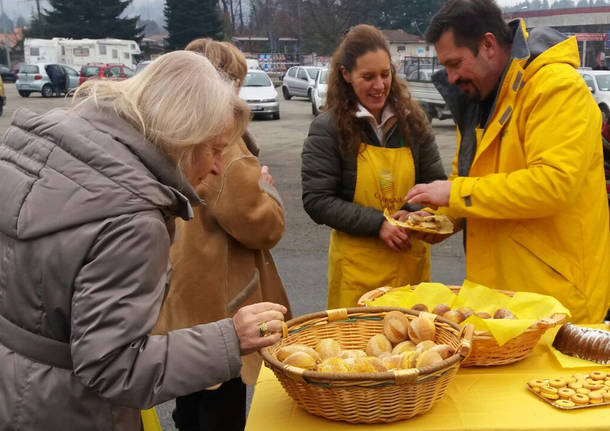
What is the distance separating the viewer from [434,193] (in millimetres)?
2596

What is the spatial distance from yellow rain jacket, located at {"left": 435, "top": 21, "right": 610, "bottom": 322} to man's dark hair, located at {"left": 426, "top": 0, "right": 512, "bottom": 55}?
7cm

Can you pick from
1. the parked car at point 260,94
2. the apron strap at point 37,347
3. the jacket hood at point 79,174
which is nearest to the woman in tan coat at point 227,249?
the jacket hood at point 79,174

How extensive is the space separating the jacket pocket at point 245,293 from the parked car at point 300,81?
26.7 meters

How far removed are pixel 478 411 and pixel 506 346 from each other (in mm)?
280

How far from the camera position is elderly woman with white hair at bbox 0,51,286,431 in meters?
1.51

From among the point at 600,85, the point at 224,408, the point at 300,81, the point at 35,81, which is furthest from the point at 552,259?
the point at 35,81

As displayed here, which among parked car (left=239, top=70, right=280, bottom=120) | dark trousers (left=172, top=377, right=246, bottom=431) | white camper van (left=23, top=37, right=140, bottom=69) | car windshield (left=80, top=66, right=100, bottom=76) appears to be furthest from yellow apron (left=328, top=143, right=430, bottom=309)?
white camper van (left=23, top=37, right=140, bottom=69)

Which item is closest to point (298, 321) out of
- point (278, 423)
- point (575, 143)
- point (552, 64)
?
point (278, 423)

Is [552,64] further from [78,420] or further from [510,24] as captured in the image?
[78,420]

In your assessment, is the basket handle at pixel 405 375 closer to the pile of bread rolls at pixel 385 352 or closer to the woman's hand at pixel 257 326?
the pile of bread rolls at pixel 385 352

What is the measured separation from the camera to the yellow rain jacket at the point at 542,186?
2367 millimetres

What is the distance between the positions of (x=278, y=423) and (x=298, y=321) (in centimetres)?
34

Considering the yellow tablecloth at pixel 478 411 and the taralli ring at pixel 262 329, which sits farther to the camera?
the yellow tablecloth at pixel 478 411

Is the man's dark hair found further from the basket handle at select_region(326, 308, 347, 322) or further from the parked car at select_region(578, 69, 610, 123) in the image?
the parked car at select_region(578, 69, 610, 123)
